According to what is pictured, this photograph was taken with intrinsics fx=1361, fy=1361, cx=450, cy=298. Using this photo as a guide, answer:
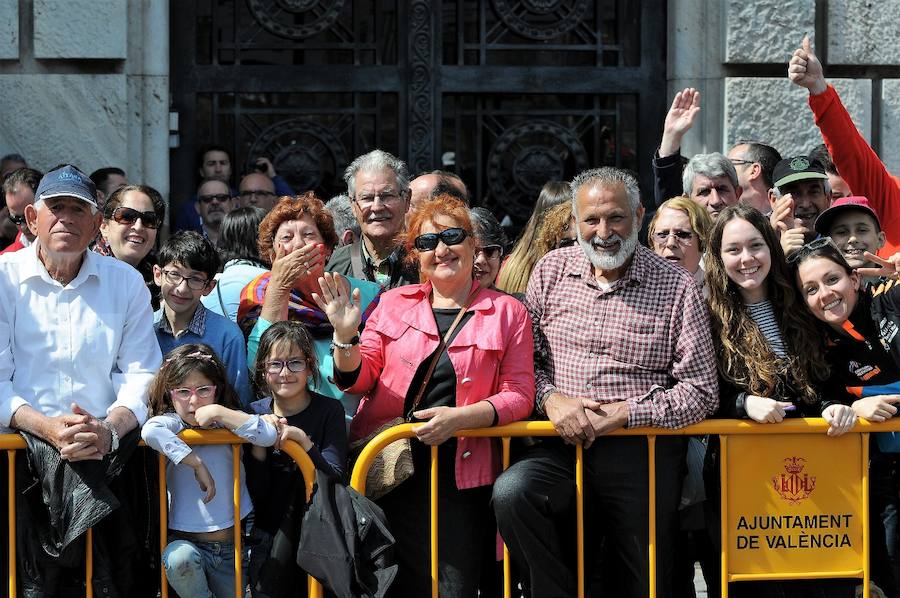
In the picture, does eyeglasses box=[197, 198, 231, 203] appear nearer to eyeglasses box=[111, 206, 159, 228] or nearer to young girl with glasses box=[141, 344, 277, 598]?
eyeglasses box=[111, 206, 159, 228]

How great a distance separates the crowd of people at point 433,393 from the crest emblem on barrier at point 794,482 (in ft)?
0.63

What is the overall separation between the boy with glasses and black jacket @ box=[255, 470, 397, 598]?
0.69 m

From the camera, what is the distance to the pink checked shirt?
471 centimetres

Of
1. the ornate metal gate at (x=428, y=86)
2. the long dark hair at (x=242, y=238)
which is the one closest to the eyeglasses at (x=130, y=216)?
the long dark hair at (x=242, y=238)

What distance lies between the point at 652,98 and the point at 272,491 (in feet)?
13.6

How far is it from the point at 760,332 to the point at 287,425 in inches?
67.5

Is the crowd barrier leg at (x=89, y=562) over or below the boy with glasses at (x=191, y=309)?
below

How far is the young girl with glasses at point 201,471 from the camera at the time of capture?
4547 millimetres

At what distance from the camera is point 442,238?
4.88m

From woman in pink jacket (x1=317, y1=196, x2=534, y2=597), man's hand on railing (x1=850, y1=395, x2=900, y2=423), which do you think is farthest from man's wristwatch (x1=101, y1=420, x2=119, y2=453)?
man's hand on railing (x1=850, y1=395, x2=900, y2=423)

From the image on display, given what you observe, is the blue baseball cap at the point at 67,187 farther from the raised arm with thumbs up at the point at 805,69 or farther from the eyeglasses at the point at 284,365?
the raised arm with thumbs up at the point at 805,69

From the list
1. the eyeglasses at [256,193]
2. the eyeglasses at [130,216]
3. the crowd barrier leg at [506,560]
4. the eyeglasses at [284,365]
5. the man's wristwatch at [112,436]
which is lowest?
the crowd barrier leg at [506,560]

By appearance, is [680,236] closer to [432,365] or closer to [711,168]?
[711,168]

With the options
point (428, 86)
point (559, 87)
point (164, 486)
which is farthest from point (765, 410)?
point (428, 86)
